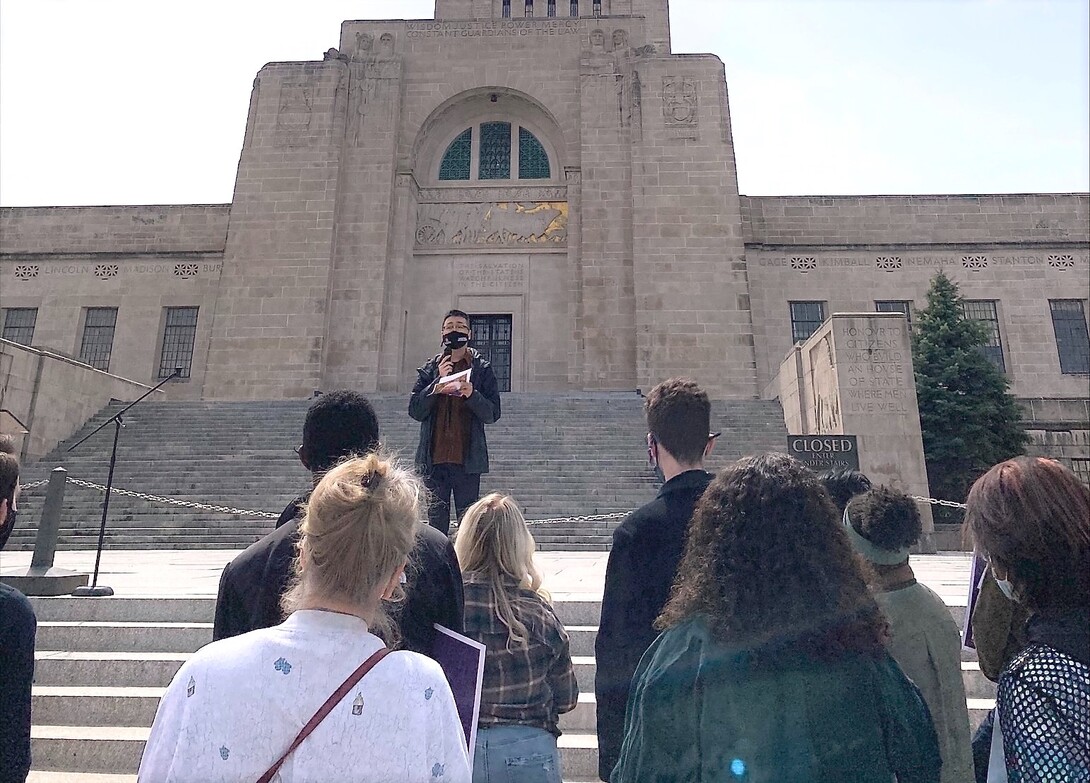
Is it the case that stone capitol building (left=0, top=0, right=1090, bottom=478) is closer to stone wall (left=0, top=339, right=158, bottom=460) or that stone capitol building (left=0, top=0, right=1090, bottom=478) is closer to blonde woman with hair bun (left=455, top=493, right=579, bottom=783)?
stone wall (left=0, top=339, right=158, bottom=460)

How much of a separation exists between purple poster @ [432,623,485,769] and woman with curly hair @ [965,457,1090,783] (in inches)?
48.2

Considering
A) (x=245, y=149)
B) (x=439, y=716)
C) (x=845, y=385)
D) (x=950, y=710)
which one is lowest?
(x=950, y=710)

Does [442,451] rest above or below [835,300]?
below

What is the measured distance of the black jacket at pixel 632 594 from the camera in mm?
2141

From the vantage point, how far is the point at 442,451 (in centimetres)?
471

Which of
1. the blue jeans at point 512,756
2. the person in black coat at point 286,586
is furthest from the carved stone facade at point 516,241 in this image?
the person in black coat at point 286,586

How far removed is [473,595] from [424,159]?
22614 mm

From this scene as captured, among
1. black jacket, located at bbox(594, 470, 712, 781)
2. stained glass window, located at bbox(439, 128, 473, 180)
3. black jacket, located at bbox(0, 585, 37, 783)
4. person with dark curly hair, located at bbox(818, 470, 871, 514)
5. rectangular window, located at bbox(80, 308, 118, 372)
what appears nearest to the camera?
black jacket, located at bbox(0, 585, 37, 783)

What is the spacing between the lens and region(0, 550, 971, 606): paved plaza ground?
5457mm

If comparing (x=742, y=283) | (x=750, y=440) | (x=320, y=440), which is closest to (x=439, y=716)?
(x=320, y=440)

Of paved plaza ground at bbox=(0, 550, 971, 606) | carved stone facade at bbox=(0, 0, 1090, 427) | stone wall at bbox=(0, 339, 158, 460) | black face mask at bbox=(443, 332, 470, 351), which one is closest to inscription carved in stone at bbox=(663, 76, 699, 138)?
carved stone facade at bbox=(0, 0, 1090, 427)

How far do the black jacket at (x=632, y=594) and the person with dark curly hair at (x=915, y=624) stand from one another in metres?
0.73

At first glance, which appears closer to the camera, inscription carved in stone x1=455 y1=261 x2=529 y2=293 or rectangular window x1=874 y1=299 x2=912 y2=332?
rectangular window x1=874 y1=299 x2=912 y2=332

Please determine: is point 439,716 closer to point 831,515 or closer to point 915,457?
point 831,515
